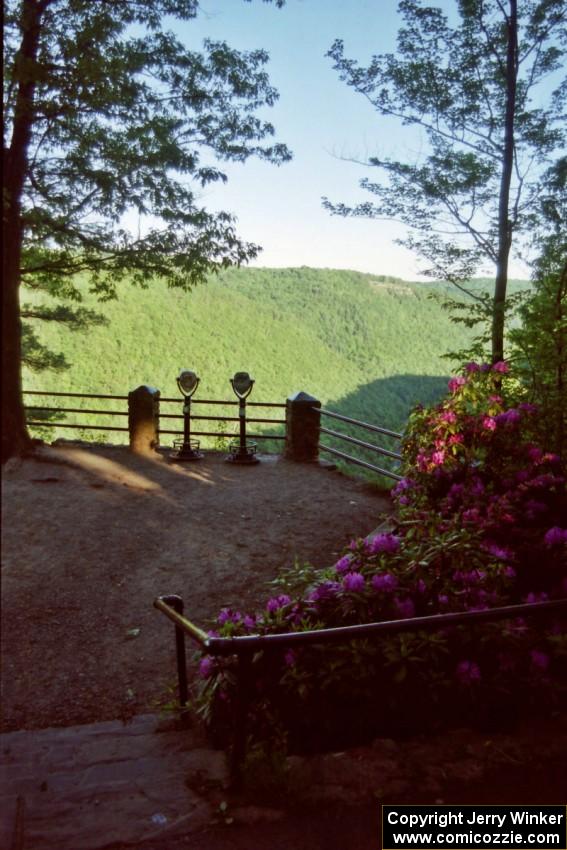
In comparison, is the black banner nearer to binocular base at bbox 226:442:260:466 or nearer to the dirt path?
the dirt path

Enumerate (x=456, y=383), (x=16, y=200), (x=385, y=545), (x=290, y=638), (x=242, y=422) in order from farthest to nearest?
(x=242, y=422), (x=456, y=383), (x=385, y=545), (x=290, y=638), (x=16, y=200)

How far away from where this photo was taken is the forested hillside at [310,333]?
19.6 meters

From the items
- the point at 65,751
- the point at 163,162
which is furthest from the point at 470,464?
the point at 163,162

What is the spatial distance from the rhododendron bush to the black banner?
1.59ft

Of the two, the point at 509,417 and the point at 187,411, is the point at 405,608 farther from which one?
the point at 187,411

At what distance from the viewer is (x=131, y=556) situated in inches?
198

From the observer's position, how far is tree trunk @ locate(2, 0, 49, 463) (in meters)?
0.65

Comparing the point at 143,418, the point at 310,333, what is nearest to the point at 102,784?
the point at 143,418

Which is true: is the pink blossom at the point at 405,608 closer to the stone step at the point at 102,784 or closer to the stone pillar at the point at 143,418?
the stone step at the point at 102,784

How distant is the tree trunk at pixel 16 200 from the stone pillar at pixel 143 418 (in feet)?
24.5

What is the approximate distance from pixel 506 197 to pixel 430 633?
24.4ft

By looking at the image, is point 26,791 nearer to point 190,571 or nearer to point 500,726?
point 500,726

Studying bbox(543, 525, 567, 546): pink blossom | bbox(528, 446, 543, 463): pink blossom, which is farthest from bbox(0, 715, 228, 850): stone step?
bbox(528, 446, 543, 463): pink blossom

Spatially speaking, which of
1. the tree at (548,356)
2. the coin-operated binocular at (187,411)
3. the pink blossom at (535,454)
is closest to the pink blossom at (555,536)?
the pink blossom at (535,454)
